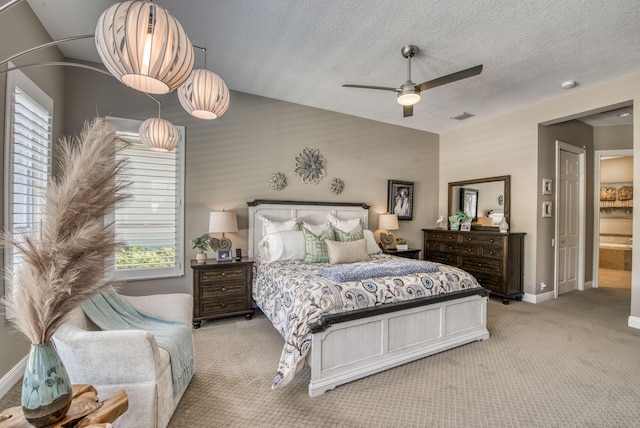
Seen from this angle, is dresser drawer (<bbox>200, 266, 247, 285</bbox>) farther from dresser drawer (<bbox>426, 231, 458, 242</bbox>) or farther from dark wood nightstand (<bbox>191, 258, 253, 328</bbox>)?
dresser drawer (<bbox>426, 231, 458, 242</bbox>)

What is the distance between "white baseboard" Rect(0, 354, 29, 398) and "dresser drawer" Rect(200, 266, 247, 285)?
59.6 inches

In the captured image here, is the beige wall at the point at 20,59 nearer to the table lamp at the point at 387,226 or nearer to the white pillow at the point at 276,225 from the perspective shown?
the white pillow at the point at 276,225

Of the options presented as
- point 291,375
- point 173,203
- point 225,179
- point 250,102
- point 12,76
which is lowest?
point 291,375

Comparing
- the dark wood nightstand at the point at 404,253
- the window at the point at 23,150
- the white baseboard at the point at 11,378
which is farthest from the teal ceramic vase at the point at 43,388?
the dark wood nightstand at the point at 404,253

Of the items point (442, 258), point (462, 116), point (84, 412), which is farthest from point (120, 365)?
point (462, 116)

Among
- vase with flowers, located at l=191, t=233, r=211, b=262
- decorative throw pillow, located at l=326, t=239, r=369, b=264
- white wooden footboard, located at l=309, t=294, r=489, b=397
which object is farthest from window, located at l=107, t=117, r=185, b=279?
white wooden footboard, located at l=309, t=294, r=489, b=397

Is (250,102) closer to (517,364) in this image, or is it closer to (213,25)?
(213,25)

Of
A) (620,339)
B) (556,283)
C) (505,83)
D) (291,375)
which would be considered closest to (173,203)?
(291,375)

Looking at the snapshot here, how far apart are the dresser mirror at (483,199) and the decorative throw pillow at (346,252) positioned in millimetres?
2715

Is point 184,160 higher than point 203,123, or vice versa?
point 203,123

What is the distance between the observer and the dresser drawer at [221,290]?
333cm

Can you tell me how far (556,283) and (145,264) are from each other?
615cm

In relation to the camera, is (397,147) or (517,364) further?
(397,147)

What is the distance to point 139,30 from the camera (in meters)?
1.16
